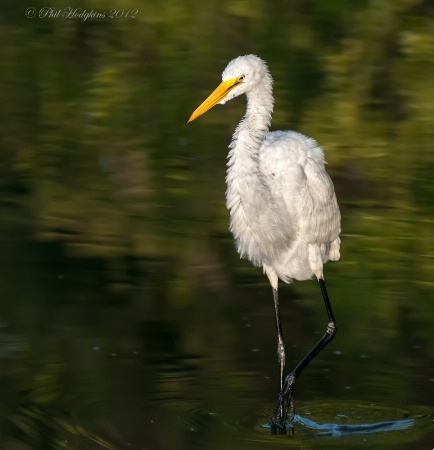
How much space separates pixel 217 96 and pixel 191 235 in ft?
10.5

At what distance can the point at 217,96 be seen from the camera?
6.15 m

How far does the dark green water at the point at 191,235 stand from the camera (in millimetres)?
6191

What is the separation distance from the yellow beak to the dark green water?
1.31 metres

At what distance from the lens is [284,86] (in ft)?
40.3

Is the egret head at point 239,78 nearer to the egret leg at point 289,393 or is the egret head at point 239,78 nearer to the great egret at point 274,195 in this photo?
the great egret at point 274,195

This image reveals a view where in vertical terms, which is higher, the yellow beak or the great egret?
the yellow beak

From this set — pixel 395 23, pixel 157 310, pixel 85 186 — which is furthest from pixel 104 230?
pixel 395 23

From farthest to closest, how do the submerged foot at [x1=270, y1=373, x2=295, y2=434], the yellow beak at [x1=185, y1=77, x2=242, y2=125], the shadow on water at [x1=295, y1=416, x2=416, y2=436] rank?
the yellow beak at [x1=185, y1=77, x2=242, y2=125]
the submerged foot at [x1=270, y1=373, x2=295, y2=434]
the shadow on water at [x1=295, y1=416, x2=416, y2=436]

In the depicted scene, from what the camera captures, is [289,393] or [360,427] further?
[289,393]

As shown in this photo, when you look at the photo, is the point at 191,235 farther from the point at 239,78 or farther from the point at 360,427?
the point at 360,427

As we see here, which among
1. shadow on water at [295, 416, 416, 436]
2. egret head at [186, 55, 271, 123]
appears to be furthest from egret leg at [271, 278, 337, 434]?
egret head at [186, 55, 271, 123]

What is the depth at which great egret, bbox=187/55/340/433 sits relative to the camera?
242 inches

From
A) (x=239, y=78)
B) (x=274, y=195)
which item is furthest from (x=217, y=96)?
(x=274, y=195)

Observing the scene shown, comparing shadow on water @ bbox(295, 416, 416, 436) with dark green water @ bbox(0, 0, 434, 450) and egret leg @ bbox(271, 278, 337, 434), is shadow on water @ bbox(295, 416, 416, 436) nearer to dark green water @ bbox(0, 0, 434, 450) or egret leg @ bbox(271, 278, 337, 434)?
dark green water @ bbox(0, 0, 434, 450)
